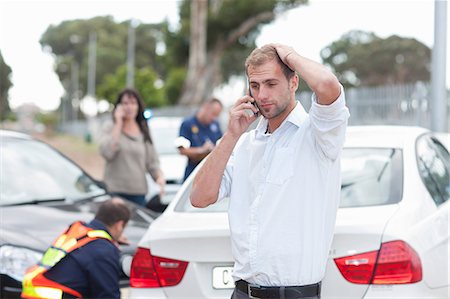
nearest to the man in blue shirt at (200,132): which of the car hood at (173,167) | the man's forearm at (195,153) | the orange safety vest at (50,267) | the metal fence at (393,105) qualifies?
the man's forearm at (195,153)

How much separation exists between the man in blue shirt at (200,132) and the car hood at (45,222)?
154 cm

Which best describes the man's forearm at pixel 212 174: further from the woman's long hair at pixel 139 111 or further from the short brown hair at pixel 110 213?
the woman's long hair at pixel 139 111

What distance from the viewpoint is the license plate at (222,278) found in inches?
137

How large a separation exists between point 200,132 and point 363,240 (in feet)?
14.5

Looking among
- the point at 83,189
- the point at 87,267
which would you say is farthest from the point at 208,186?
the point at 83,189

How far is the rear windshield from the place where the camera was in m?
3.89

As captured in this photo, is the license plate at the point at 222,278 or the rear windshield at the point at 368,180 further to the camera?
the rear windshield at the point at 368,180

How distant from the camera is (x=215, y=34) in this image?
108 ft

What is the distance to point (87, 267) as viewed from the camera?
403 cm

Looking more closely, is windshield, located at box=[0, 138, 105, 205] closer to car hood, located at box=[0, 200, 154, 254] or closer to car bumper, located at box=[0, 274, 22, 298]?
car hood, located at box=[0, 200, 154, 254]

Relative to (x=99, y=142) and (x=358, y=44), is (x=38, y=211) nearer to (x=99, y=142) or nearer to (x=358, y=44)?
(x=99, y=142)

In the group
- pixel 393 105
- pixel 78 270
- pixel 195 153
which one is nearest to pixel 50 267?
pixel 78 270

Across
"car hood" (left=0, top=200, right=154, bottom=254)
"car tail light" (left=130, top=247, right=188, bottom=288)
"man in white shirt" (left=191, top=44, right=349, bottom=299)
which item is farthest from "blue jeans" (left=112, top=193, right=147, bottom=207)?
"man in white shirt" (left=191, top=44, right=349, bottom=299)

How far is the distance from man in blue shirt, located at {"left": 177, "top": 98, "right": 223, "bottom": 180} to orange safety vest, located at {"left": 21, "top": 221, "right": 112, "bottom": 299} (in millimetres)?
3184
